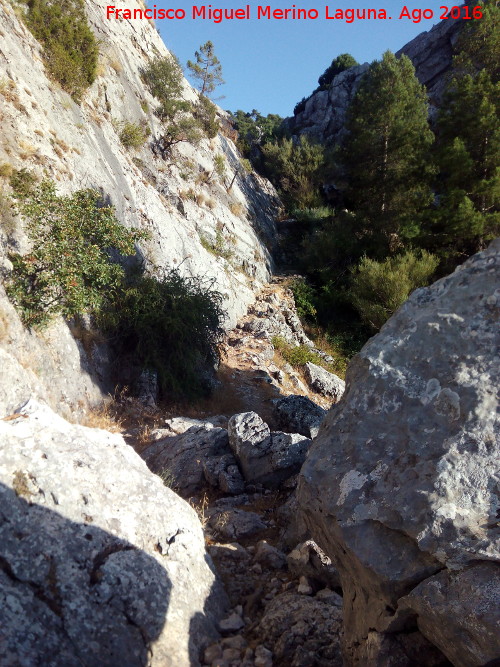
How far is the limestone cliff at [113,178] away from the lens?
7371 millimetres

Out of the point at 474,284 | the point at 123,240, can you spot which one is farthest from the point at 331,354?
the point at 474,284

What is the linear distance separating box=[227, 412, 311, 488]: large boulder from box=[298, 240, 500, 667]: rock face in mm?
2973

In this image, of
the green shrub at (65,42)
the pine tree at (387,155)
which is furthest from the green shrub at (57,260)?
the pine tree at (387,155)

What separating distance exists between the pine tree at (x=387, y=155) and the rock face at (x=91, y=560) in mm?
17075

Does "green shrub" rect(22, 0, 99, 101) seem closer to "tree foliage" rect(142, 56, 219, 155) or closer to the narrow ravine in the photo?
"tree foliage" rect(142, 56, 219, 155)

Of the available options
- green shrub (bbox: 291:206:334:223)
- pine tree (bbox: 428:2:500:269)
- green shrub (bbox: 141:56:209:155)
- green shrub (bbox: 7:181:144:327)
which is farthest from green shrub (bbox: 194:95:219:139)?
green shrub (bbox: 7:181:144:327)

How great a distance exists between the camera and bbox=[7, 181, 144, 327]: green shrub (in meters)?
7.01

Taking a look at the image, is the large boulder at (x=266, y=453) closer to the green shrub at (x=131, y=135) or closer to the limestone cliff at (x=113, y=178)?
the limestone cliff at (x=113, y=178)

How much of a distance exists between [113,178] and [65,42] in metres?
4.16

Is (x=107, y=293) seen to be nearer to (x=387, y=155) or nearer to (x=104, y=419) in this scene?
(x=104, y=419)

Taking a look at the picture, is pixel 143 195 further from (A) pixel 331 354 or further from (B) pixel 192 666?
(B) pixel 192 666

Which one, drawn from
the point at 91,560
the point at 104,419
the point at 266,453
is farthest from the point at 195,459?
the point at 91,560

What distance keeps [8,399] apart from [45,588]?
389cm

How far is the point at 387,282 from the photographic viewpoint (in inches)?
668
